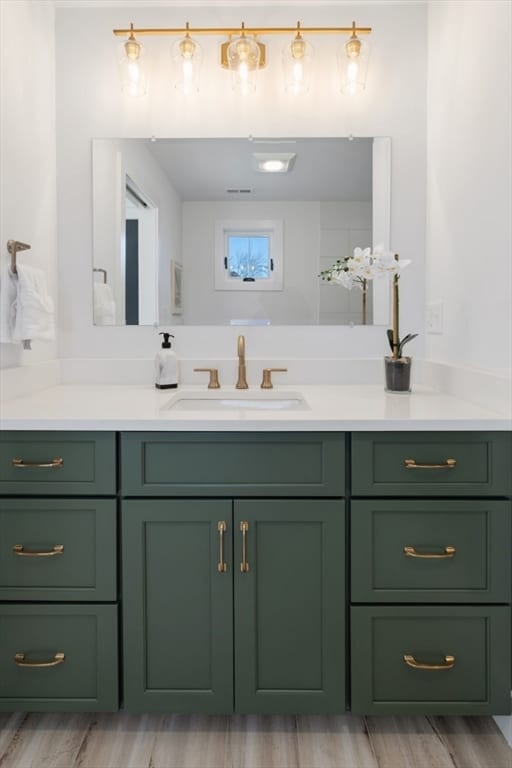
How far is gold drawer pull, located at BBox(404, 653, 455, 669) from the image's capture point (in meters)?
1.46

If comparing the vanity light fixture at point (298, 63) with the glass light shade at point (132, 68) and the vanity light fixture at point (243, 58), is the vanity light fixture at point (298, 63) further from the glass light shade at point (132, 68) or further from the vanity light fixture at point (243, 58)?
the glass light shade at point (132, 68)

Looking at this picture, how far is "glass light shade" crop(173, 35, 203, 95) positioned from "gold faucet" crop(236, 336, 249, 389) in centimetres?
97

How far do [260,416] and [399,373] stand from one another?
662mm

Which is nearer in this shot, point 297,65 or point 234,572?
point 234,572

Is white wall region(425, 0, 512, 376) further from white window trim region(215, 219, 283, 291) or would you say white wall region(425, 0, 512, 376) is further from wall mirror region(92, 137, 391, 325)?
white window trim region(215, 219, 283, 291)

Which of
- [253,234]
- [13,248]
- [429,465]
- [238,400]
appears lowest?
[429,465]

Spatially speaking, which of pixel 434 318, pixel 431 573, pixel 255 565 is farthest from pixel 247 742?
pixel 434 318

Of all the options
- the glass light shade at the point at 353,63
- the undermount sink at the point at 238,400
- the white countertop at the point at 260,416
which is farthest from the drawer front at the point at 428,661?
the glass light shade at the point at 353,63

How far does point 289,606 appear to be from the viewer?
1470 mm

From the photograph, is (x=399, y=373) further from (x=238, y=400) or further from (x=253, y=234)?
(x=253, y=234)

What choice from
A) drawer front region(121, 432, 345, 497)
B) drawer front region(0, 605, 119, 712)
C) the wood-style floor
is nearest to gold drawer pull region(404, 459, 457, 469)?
drawer front region(121, 432, 345, 497)

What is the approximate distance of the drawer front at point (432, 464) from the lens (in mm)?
1436

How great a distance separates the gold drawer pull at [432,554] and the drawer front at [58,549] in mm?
738

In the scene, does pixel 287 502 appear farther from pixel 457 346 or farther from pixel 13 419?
pixel 457 346
